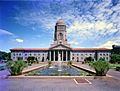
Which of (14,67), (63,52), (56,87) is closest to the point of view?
(56,87)

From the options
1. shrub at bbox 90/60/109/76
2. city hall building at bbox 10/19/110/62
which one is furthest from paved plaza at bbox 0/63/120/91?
city hall building at bbox 10/19/110/62

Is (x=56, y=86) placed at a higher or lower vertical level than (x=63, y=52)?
lower

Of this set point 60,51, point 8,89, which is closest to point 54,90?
point 8,89

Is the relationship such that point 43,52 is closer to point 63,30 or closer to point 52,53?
point 52,53

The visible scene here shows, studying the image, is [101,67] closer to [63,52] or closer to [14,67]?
[14,67]

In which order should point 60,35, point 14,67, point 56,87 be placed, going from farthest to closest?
point 60,35 < point 14,67 < point 56,87

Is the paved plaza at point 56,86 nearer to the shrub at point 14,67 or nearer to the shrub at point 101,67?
the shrub at point 101,67

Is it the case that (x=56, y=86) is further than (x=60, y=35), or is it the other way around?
(x=60, y=35)

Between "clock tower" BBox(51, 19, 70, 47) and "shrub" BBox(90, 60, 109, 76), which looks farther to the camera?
"clock tower" BBox(51, 19, 70, 47)

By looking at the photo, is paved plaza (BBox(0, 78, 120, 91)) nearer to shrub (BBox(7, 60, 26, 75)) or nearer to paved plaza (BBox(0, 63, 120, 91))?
paved plaza (BBox(0, 63, 120, 91))

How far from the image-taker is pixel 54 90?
900 centimetres

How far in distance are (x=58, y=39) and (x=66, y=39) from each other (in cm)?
387

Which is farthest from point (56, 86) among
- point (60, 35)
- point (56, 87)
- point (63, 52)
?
point (60, 35)

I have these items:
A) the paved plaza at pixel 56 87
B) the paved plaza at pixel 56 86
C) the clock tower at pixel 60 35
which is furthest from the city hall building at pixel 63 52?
the paved plaza at pixel 56 87
